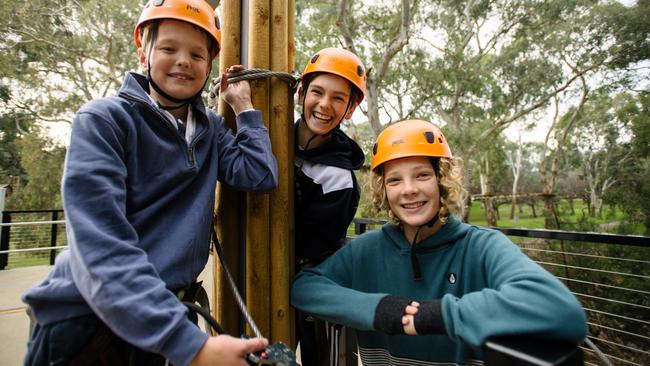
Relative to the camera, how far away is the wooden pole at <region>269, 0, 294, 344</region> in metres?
1.58

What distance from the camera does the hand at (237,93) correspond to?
1511mm

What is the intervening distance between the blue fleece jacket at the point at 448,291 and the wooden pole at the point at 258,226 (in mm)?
152

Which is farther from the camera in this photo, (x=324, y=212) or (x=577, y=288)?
(x=577, y=288)

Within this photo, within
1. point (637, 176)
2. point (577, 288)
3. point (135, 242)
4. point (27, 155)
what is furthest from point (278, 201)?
point (27, 155)

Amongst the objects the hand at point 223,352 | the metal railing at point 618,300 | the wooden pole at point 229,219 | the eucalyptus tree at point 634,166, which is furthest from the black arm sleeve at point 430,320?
the eucalyptus tree at point 634,166

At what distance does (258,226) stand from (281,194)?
0.57ft

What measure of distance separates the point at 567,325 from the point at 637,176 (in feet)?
43.8

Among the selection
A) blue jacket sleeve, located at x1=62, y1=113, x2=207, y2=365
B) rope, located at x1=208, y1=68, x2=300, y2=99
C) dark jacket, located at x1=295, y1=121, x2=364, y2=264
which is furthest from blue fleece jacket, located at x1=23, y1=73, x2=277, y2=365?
dark jacket, located at x1=295, y1=121, x2=364, y2=264

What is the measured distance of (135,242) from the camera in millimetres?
1052

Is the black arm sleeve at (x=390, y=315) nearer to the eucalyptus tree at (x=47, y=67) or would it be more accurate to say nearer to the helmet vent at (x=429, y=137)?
the helmet vent at (x=429, y=137)

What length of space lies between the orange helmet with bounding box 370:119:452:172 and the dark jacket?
0.20 m

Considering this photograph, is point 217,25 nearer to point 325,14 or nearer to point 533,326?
point 533,326

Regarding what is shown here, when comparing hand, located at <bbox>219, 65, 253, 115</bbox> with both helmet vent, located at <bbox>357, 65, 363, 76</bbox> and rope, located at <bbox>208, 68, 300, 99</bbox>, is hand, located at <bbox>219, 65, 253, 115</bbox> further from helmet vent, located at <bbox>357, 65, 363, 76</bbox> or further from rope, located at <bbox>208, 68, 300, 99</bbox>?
helmet vent, located at <bbox>357, 65, 363, 76</bbox>

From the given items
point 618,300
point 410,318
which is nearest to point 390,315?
point 410,318
